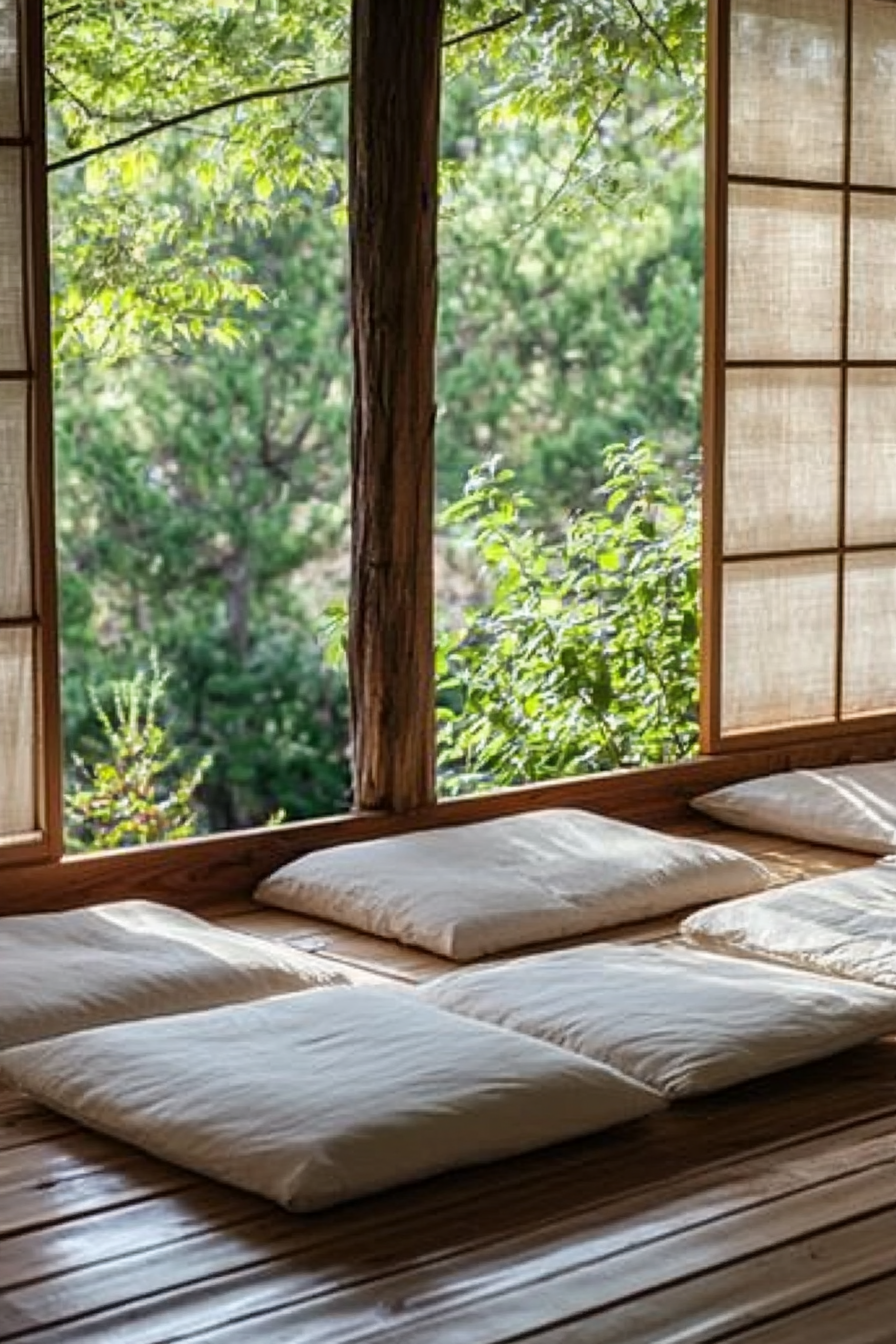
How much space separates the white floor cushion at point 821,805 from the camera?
4.43 m

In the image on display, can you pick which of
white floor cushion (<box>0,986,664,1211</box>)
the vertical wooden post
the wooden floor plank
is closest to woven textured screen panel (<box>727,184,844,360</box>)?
the vertical wooden post

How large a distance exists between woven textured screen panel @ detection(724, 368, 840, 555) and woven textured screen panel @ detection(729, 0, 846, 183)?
447mm

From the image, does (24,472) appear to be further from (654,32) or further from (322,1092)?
(654,32)

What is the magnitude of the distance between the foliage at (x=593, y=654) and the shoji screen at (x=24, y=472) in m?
2.22

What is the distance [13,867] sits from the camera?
12.3 feet

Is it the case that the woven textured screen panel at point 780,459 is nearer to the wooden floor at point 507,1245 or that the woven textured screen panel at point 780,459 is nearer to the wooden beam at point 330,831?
the wooden beam at point 330,831

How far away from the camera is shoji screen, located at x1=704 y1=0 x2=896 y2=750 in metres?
4.73

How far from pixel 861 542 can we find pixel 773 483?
334 mm

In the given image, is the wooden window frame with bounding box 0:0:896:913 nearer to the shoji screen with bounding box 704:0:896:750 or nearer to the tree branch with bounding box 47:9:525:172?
the shoji screen with bounding box 704:0:896:750

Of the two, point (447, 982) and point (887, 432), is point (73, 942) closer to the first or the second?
point (447, 982)

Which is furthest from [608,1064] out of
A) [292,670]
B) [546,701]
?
[292,670]

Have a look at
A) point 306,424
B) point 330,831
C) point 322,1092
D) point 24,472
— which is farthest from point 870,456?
point 306,424

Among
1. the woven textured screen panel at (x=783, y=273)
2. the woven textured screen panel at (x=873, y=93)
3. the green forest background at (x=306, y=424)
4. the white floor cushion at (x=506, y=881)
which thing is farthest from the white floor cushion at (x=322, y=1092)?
the green forest background at (x=306, y=424)

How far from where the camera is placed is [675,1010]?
10.1ft
